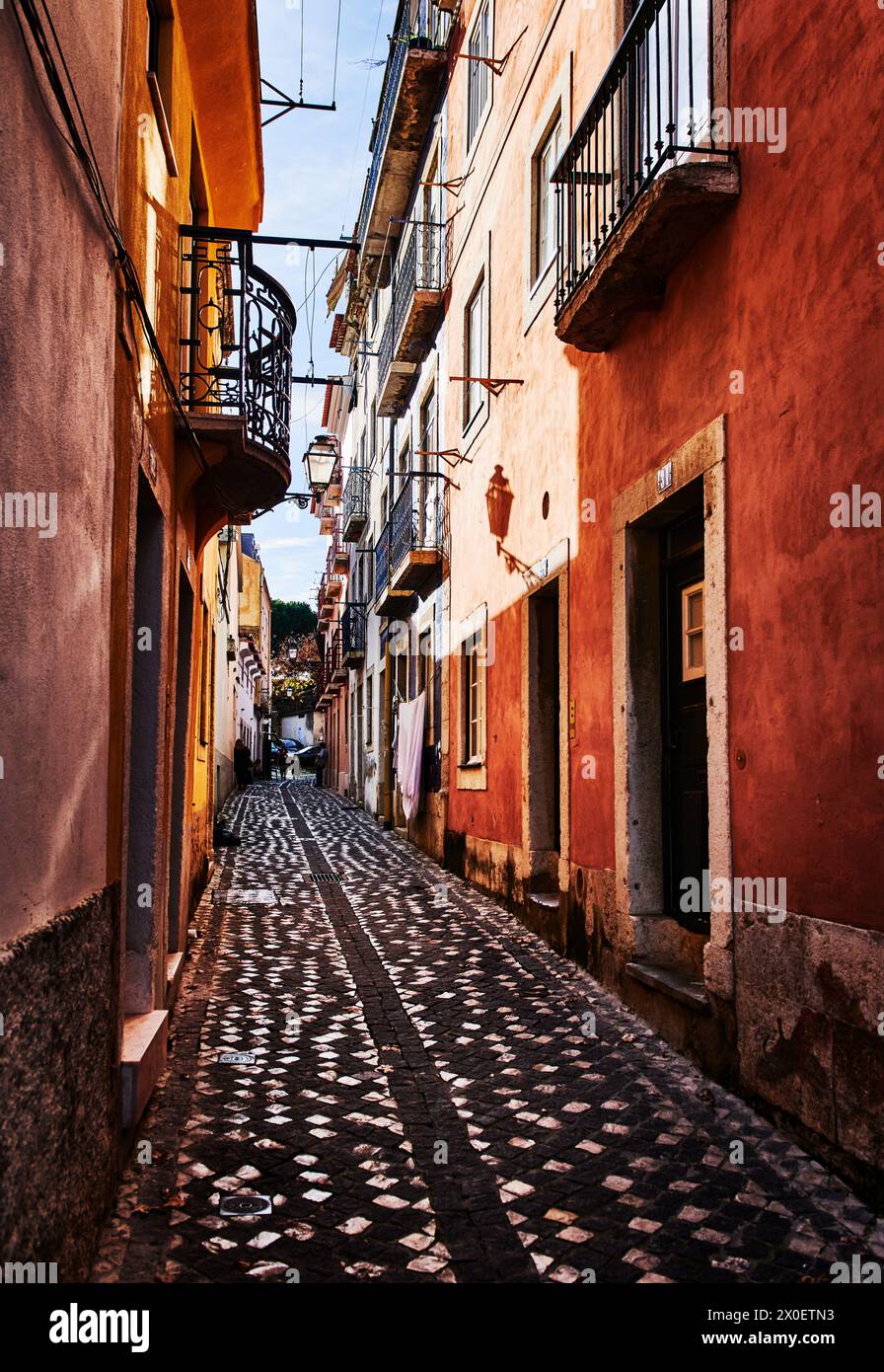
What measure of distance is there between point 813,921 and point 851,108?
3124 mm

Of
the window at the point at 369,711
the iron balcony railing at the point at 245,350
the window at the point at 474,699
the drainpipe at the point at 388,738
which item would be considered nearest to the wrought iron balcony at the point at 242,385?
the iron balcony railing at the point at 245,350

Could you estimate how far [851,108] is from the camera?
4.19 m

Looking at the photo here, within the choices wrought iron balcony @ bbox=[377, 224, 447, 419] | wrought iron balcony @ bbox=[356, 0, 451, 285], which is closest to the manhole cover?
wrought iron balcony @ bbox=[377, 224, 447, 419]

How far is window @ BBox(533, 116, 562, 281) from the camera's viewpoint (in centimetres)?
961

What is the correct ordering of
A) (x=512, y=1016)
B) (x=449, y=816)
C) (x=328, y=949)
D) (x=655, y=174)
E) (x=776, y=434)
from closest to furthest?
(x=776, y=434), (x=655, y=174), (x=512, y=1016), (x=328, y=949), (x=449, y=816)

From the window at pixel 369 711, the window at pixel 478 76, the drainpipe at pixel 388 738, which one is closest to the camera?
the window at pixel 478 76

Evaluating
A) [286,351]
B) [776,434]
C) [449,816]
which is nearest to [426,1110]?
[776,434]

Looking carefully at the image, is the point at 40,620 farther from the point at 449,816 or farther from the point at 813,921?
the point at 449,816

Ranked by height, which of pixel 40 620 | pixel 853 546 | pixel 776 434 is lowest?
pixel 40 620

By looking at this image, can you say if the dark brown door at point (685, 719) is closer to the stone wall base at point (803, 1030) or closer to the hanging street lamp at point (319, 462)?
the stone wall base at point (803, 1030)

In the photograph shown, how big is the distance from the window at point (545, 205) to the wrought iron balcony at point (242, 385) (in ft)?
9.14

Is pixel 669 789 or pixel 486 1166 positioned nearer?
pixel 486 1166

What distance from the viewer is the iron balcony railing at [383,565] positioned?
18.8 m

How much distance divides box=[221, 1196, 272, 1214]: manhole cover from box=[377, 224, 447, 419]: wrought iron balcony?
42.6 ft
